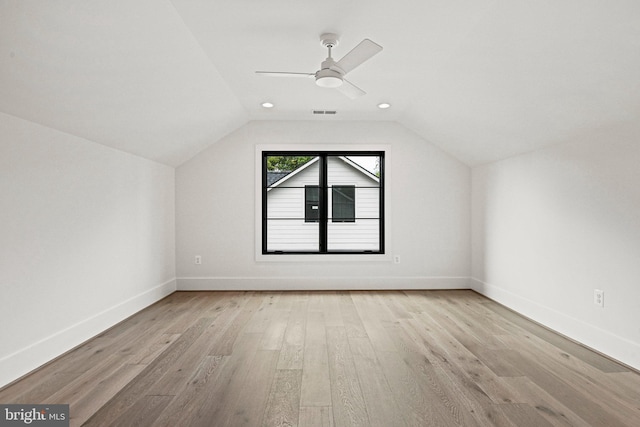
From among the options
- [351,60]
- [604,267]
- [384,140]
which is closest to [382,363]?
[604,267]

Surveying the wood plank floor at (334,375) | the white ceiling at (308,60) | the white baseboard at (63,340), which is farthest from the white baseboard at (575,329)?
the white baseboard at (63,340)

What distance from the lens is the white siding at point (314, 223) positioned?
5.27 m

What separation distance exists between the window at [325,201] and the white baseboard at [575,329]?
5.88 feet

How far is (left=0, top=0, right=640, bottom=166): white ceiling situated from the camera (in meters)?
2.07

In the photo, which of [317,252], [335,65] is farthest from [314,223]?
[335,65]

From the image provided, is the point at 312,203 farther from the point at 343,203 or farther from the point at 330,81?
the point at 330,81

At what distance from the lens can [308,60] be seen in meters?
3.24

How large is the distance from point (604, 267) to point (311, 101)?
3296mm

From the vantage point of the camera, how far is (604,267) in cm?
291

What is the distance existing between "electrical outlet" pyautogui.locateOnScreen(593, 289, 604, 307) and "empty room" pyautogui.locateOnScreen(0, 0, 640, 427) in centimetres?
4

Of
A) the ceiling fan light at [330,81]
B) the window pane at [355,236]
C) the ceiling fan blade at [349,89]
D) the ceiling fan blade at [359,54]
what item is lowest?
the window pane at [355,236]

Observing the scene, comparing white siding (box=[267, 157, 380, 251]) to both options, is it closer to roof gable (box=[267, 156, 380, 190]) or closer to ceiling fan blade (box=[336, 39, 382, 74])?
roof gable (box=[267, 156, 380, 190])

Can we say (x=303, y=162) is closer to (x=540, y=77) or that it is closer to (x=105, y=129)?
(x=105, y=129)

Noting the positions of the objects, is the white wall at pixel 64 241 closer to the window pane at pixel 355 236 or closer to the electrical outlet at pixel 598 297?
the window pane at pixel 355 236
